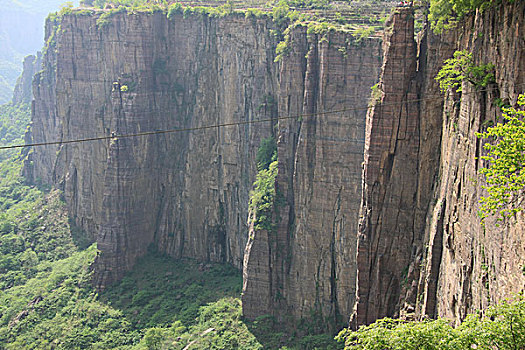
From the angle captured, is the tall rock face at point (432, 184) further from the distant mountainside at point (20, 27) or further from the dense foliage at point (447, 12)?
the distant mountainside at point (20, 27)

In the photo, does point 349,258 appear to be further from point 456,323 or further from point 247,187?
point 456,323

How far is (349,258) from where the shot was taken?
37.5 meters

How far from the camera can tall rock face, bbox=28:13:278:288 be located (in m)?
49.1

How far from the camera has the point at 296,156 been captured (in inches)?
1535

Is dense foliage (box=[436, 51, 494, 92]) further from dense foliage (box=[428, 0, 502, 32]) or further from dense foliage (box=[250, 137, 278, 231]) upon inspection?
dense foliage (box=[250, 137, 278, 231])

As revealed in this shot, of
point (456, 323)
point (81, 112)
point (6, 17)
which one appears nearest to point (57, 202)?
point (81, 112)

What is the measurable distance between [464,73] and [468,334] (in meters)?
8.54

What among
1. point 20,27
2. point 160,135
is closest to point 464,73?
point 160,135

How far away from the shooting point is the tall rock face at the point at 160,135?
49062mm

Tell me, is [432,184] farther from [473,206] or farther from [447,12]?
[447,12]

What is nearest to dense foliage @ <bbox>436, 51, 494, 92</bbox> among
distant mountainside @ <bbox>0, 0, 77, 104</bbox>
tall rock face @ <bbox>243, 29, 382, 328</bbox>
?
tall rock face @ <bbox>243, 29, 382, 328</bbox>

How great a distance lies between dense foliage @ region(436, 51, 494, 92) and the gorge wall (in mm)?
399

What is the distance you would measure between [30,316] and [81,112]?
16704mm

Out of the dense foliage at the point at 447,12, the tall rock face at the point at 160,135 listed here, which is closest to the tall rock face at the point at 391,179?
→ the dense foliage at the point at 447,12
